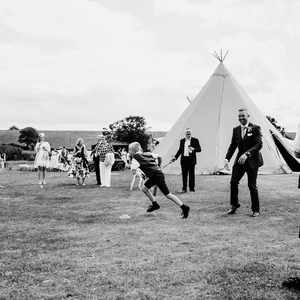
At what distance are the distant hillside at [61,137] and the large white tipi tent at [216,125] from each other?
74.9m

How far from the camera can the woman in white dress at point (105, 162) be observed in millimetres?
16266

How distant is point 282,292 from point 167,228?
356 cm

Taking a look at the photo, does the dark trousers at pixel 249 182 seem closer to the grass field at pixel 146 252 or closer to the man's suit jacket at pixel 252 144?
the man's suit jacket at pixel 252 144

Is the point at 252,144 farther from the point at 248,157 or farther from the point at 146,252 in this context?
the point at 146,252

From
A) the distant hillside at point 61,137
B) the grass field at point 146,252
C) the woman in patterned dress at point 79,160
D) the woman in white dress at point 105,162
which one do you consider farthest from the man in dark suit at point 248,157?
the distant hillside at point 61,137

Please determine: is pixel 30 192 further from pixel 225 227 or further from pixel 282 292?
pixel 282 292

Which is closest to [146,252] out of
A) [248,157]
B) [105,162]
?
[248,157]

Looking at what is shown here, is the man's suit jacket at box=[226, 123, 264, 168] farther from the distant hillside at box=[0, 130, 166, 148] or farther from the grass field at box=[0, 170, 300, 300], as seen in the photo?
the distant hillside at box=[0, 130, 166, 148]

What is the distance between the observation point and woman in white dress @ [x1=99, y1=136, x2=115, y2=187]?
16266 mm

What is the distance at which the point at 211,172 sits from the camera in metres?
21.3

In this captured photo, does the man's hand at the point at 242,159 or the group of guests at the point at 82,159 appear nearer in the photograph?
the man's hand at the point at 242,159

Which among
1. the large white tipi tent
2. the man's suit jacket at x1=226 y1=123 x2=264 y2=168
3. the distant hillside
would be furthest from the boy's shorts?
the distant hillside

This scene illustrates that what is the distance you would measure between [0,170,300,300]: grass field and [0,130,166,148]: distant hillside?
→ 8784 cm

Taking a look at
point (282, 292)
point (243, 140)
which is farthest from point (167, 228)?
point (282, 292)
